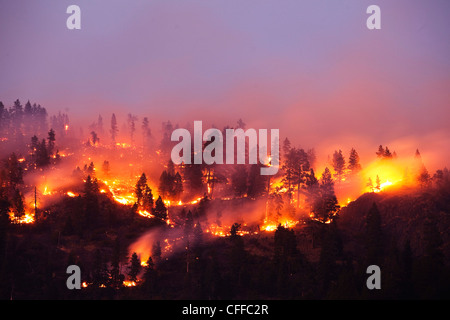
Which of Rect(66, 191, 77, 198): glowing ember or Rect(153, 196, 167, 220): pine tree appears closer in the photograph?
Rect(153, 196, 167, 220): pine tree

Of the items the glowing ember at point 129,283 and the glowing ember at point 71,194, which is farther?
the glowing ember at point 71,194

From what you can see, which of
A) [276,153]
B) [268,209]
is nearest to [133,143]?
[276,153]

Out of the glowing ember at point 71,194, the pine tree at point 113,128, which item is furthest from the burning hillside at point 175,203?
the pine tree at point 113,128

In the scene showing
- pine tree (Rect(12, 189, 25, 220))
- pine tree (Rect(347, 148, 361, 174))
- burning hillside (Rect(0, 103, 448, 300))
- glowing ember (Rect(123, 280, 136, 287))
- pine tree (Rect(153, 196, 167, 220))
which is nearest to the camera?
glowing ember (Rect(123, 280, 136, 287))

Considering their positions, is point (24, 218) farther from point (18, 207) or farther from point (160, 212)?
point (160, 212)

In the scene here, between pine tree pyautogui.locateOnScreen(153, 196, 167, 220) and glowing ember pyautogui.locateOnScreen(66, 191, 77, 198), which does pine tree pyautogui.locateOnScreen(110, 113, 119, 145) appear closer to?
glowing ember pyautogui.locateOnScreen(66, 191, 77, 198)

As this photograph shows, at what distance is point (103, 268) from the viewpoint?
63.7 m

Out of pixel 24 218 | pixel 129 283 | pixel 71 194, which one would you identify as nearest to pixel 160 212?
pixel 129 283

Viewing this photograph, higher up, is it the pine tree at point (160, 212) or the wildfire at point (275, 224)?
the pine tree at point (160, 212)

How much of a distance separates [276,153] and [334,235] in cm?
4033

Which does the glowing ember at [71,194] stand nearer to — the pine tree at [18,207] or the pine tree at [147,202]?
the pine tree at [18,207]

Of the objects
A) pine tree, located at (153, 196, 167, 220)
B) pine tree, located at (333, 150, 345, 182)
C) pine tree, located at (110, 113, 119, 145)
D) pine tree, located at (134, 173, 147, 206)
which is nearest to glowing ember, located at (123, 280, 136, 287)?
pine tree, located at (153, 196, 167, 220)
